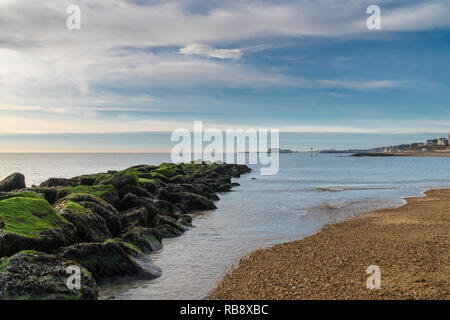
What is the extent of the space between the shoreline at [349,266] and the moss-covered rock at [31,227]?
5.31 meters

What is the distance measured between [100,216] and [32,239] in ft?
13.2

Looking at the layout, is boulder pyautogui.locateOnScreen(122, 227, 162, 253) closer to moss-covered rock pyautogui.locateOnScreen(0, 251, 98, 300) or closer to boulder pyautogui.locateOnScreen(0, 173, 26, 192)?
moss-covered rock pyautogui.locateOnScreen(0, 251, 98, 300)

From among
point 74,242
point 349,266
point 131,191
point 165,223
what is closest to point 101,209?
point 74,242

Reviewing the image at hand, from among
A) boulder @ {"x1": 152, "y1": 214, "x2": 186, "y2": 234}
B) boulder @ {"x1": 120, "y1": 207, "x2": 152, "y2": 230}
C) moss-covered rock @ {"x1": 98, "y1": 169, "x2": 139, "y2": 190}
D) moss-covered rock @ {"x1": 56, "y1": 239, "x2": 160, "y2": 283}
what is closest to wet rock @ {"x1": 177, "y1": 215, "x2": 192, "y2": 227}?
boulder @ {"x1": 152, "y1": 214, "x2": 186, "y2": 234}

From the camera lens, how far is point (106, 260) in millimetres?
10586

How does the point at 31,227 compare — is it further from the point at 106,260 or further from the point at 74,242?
the point at 106,260

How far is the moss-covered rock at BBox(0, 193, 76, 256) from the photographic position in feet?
31.0

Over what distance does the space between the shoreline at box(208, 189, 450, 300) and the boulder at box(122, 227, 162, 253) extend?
4137 millimetres

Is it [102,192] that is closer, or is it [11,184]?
[102,192]

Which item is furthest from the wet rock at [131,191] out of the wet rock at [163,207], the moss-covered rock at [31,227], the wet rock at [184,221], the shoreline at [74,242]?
the moss-covered rock at [31,227]

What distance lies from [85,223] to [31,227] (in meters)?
2.20

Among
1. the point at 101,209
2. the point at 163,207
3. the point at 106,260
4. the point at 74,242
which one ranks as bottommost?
the point at 163,207

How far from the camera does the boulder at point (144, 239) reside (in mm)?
13984

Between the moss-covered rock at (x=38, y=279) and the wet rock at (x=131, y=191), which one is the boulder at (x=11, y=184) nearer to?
the wet rock at (x=131, y=191)
